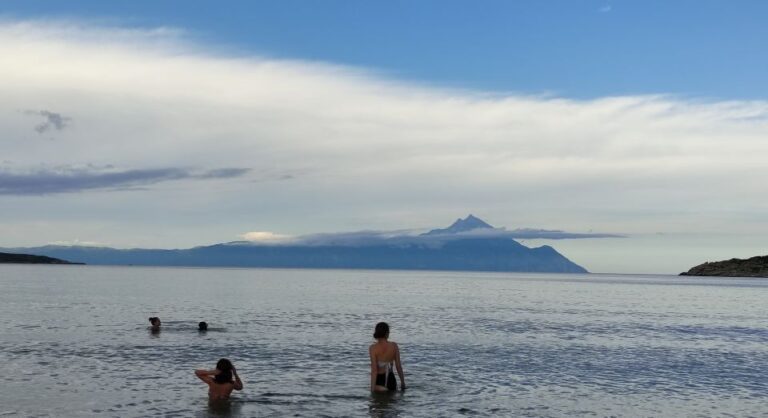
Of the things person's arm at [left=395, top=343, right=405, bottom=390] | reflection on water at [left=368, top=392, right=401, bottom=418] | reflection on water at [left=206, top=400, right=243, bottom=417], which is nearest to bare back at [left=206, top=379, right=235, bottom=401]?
reflection on water at [left=206, top=400, right=243, bottom=417]

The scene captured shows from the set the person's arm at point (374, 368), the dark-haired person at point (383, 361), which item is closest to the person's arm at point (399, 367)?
the dark-haired person at point (383, 361)

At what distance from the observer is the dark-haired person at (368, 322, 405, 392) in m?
27.1

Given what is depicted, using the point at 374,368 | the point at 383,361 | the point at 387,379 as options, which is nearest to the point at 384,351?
the point at 383,361

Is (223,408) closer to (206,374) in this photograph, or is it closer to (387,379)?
(206,374)

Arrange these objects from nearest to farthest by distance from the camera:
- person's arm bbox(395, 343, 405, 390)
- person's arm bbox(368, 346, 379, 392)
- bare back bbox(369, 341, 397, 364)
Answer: bare back bbox(369, 341, 397, 364) < person's arm bbox(395, 343, 405, 390) < person's arm bbox(368, 346, 379, 392)

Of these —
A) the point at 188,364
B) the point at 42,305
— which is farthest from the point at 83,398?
the point at 42,305

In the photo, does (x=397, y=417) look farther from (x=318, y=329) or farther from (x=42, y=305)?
(x=42, y=305)

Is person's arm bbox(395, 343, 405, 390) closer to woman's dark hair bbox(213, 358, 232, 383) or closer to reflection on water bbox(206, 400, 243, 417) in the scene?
reflection on water bbox(206, 400, 243, 417)

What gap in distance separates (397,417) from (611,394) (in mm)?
10374

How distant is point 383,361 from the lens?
1117 inches

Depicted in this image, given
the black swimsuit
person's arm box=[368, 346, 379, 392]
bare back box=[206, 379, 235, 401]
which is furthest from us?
the black swimsuit

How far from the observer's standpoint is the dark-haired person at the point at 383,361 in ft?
89.0

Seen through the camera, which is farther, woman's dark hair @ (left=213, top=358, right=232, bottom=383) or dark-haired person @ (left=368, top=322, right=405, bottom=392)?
dark-haired person @ (left=368, top=322, right=405, bottom=392)

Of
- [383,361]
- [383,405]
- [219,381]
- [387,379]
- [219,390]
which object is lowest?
[383,405]
